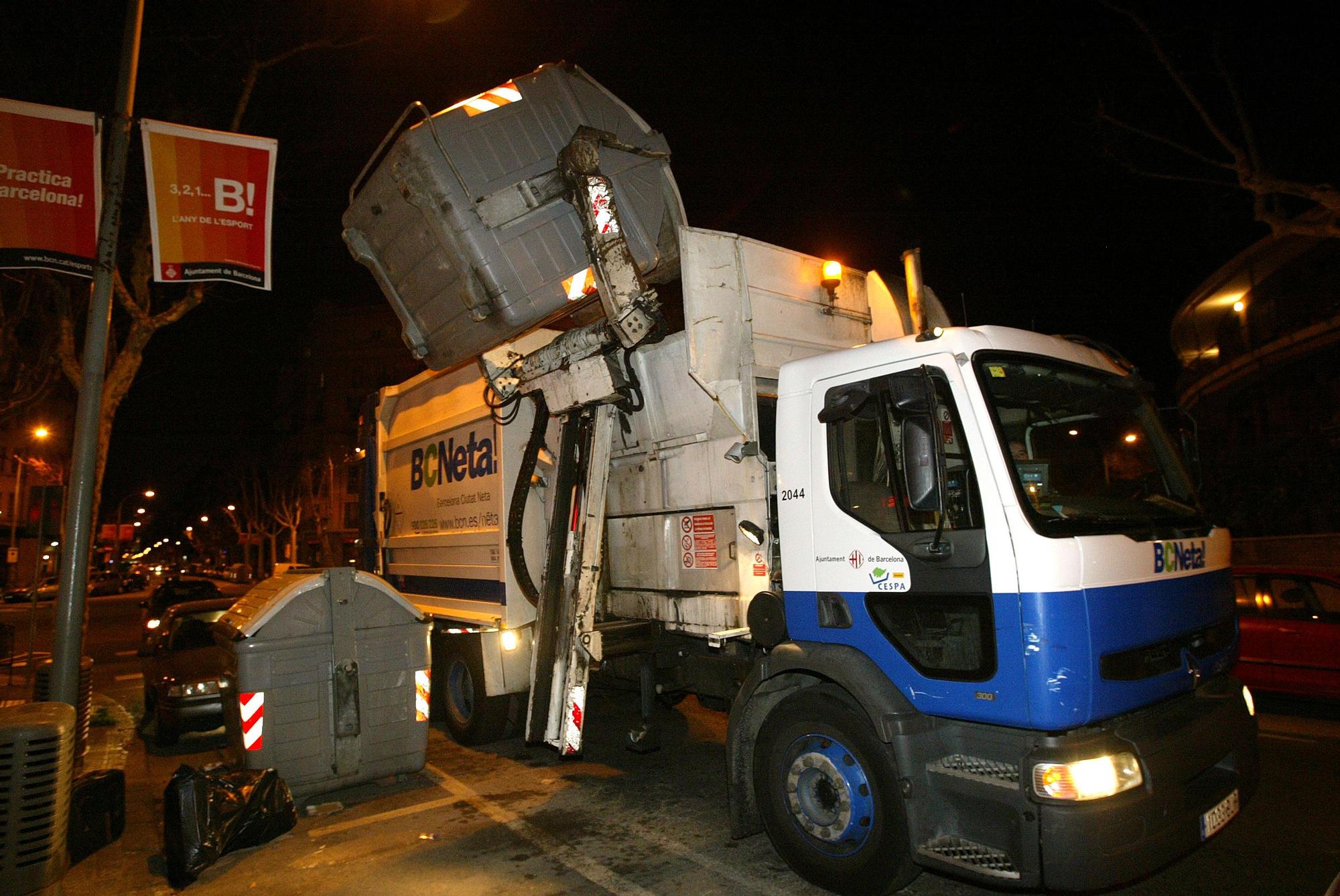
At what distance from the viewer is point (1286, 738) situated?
6410 mm

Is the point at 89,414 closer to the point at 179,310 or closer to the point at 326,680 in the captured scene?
the point at 326,680

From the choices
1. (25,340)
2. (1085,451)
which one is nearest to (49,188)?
(1085,451)

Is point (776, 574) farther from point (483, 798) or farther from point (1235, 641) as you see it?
point (483, 798)

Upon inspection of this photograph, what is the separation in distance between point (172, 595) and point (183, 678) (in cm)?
750

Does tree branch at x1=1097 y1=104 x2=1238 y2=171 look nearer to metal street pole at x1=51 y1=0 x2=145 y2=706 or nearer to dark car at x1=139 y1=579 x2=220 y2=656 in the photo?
metal street pole at x1=51 y1=0 x2=145 y2=706

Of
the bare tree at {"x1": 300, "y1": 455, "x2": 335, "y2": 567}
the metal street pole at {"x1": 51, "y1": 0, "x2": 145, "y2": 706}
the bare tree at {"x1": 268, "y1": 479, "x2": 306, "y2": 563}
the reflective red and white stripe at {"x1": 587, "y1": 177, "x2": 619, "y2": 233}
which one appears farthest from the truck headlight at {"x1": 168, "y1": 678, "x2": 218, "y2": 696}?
the bare tree at {"x1": 268, "y1": 479, "x2": 306, "y2": 563}

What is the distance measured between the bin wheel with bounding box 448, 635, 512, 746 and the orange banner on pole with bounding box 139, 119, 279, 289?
3504mm

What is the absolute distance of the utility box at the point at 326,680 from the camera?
563 centimetres

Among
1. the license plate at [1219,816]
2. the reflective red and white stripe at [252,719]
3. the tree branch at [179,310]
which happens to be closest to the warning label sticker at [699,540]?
the license plate at [1219,816]

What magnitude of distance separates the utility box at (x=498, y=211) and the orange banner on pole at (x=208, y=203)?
0.93 m

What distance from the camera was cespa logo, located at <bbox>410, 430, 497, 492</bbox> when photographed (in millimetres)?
7051

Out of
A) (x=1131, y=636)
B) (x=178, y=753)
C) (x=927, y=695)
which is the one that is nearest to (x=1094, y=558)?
(x=1131, y=636)

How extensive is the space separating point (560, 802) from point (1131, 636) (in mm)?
3900

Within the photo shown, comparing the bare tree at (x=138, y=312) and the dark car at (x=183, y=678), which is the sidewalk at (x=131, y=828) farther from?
the bare tree at (x=138, y=312)
